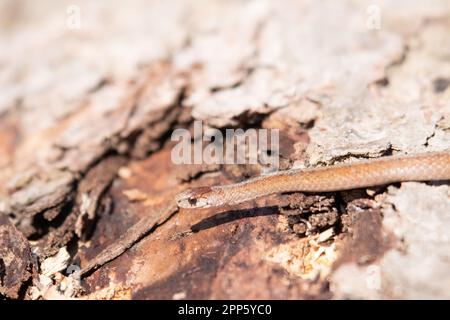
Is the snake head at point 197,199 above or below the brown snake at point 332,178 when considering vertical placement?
below

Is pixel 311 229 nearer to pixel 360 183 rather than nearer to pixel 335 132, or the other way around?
pixel 360 183

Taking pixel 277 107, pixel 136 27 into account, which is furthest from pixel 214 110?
pixel 136 27

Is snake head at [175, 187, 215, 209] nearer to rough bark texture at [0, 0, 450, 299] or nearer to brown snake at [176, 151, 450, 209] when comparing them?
brown snake at [176, 151, 450, 209]

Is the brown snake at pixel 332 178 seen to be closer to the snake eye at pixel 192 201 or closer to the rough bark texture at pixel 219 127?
the snake eye at pixel 192 201

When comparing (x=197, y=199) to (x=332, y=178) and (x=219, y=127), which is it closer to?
(x=219, y=127)

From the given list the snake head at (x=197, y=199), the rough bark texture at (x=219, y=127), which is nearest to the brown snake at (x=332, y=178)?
the snake head at (x=197, y=199)
